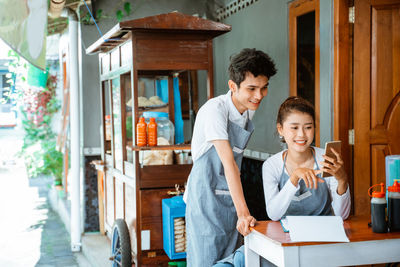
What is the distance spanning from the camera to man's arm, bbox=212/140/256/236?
2.58 meters

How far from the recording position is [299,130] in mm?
2820

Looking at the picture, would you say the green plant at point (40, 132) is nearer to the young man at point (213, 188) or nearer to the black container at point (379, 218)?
the young man at point (213, 188)

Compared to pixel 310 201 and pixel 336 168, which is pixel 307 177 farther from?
pixel 310 201

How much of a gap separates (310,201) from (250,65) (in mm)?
835

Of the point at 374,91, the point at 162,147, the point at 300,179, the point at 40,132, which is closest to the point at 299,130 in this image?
the point at 300,179

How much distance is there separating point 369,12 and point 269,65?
1.28 metres

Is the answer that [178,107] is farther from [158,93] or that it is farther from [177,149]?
[177,149]

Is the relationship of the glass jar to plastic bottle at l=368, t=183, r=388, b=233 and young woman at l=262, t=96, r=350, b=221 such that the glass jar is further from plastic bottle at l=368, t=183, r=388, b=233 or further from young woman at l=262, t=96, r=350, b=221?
plastic bottle at l=368, t=183, r=388, b=233

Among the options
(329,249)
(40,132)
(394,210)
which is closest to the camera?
(329,249)

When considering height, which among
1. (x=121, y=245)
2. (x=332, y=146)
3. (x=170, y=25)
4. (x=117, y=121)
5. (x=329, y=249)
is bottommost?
(x=121, y=245)

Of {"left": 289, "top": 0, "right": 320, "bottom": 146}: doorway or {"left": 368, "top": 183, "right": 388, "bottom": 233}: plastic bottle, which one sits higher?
{"left": 289, "top": 0, "right": 320, "bottom": 146}: doorway

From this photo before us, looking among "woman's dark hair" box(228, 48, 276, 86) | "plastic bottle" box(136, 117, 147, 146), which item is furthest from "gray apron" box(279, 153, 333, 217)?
"plastic bottle" box(136, 117, 147, 146)

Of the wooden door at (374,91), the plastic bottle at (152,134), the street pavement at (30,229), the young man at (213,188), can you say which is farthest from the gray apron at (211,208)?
the street pavement at (30,229)

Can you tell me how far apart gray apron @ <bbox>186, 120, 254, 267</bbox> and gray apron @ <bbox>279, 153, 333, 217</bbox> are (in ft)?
1.80
